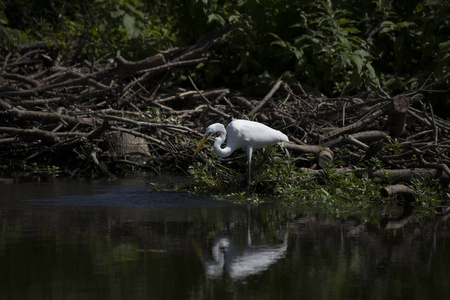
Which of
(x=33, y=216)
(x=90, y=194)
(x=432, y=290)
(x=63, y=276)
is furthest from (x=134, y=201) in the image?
(x=432, y=290)

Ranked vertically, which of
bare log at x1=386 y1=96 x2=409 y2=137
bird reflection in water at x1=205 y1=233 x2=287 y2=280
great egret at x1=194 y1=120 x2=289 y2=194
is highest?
bare log at x1=386 y1=96 x2=409 y2=137

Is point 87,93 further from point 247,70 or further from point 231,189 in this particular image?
point 231,189

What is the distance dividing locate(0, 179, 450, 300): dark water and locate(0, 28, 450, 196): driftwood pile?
183cm

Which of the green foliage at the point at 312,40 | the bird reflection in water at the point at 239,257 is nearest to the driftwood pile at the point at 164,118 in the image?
the green foliage at the point at 312,40

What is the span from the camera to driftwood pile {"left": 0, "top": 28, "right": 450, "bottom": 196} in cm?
899

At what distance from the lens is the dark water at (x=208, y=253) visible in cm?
399

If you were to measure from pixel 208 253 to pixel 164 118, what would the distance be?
602 centimetres

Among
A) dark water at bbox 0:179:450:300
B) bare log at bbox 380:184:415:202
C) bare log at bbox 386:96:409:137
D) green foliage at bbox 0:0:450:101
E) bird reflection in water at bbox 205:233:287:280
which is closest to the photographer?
dark water at bbox 0:179:450:300

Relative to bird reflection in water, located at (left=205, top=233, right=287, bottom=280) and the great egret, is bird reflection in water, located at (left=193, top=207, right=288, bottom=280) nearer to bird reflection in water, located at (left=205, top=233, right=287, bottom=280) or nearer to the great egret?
bird reflection in water, located at (left=205, top=233, right=287, bottom=280)

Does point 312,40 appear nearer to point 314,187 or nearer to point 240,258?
point 314,187

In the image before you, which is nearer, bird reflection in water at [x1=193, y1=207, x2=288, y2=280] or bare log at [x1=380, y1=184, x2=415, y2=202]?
bird reflection in water at [x1=193, y1=207, x2=288, y2=280]

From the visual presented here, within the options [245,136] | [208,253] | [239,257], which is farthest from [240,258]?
[245,136]

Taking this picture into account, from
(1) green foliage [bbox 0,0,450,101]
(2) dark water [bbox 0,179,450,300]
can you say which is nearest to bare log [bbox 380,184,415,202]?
(2) dark water [bbox 0,179,450,300]

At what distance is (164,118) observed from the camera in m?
10.8
